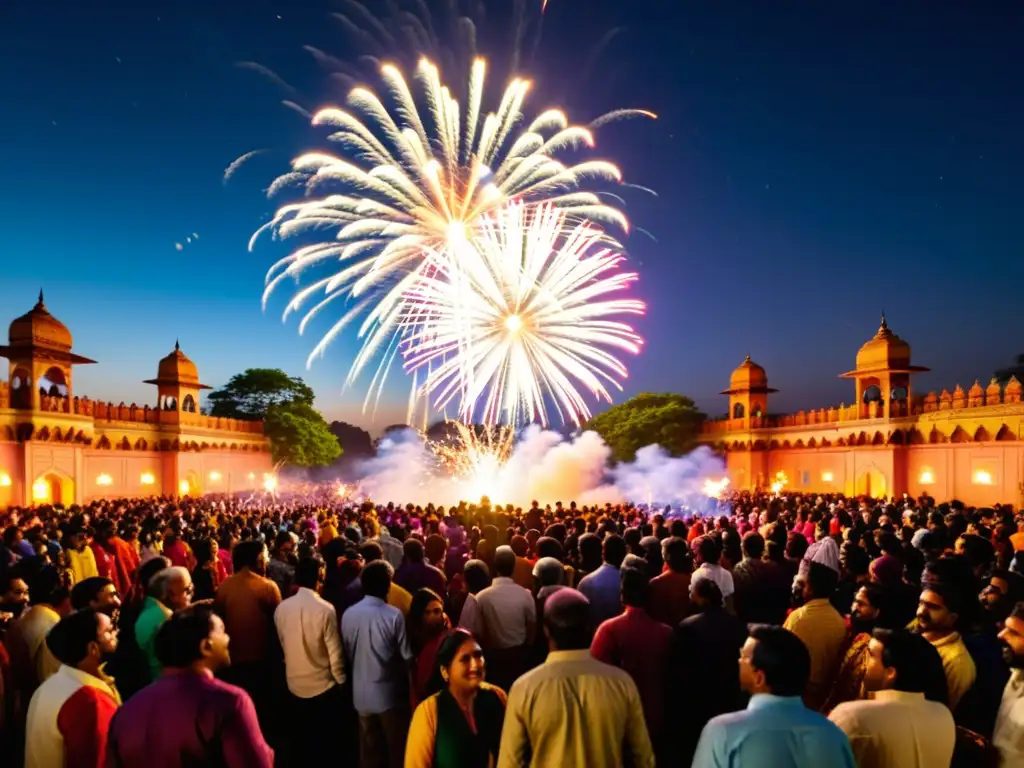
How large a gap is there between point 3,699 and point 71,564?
14.3ft

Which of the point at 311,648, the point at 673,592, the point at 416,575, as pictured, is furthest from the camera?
the point at 416,575

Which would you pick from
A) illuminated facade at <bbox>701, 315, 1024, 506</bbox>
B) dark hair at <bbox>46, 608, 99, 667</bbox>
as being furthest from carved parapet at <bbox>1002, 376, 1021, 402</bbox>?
dark hair at <bbox>46, 608, 99, 667</bbox>

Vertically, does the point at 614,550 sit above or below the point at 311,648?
above

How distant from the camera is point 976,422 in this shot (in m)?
26.1

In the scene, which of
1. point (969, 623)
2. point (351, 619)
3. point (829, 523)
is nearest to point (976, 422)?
point (829, 523)

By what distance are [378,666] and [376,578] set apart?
56 cm

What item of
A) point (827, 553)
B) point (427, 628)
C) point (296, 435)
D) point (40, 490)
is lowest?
point (40, 490)

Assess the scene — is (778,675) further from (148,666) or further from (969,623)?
(148,666)

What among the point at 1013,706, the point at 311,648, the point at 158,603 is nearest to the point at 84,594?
the point at 158,603

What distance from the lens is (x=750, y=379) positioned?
39.0 m

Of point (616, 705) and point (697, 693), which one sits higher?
point (616, 705)

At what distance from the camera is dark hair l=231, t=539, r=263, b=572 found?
5.39 meters

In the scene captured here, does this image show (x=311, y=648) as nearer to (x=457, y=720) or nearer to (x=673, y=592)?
(x=457, y=720)

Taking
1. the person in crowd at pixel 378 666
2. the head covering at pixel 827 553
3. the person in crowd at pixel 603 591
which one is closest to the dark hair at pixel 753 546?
the person in crowd at pixel 603 591
